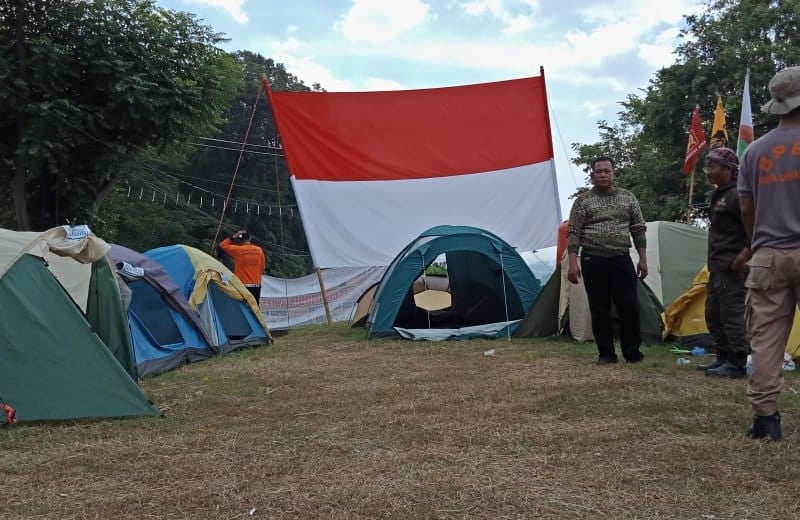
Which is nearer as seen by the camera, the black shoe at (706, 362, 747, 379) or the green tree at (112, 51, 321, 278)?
the black shoe at (706, 362, 747, 379)

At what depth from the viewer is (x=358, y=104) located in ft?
31.7

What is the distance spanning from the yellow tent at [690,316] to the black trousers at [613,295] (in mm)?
1319

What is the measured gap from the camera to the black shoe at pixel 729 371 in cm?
459

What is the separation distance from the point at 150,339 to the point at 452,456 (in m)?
4.09

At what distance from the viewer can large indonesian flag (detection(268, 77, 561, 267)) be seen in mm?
9328

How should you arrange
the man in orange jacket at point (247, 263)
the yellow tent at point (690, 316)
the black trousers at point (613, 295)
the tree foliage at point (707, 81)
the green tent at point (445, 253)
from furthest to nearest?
the tree foliage at point (707, 81) → the man in orange jacket at point (247, 263) → the green tent at point (445, 253) → the yellow tent at point (690, 316) → the black trousers at point (613, 295)

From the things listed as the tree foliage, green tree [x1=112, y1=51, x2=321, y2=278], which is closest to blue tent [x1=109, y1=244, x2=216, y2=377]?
the tree foliage

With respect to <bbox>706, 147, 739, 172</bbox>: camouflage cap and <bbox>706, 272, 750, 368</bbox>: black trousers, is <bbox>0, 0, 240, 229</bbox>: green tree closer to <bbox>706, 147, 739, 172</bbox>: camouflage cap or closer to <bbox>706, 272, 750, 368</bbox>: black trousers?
<bbox>706, 147, 739, 172</bbox>: camouflage cap

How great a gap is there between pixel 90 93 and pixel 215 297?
6.33 metres

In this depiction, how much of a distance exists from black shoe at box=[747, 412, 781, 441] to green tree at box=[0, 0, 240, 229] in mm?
11217

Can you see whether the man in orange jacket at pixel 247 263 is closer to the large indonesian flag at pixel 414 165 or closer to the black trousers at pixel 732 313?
the large indonesian flag at pixel 414 165

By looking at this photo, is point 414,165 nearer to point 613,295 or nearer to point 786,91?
point 613,295

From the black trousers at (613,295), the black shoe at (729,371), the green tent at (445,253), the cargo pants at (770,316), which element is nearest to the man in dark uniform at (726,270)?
the black shoe at (729,371)

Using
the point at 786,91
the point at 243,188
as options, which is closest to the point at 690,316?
the point at 786,91
